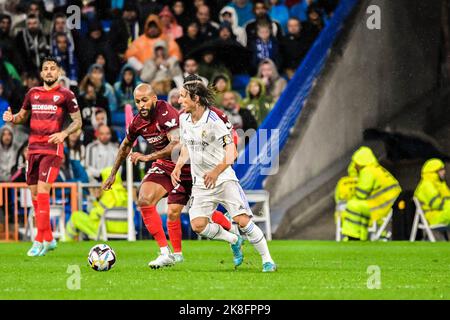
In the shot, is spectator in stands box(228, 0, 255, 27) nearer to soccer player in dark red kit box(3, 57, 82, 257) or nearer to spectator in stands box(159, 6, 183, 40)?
spectator in stands box(159, 6, 183, 40)

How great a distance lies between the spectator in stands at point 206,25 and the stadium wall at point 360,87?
2081mm

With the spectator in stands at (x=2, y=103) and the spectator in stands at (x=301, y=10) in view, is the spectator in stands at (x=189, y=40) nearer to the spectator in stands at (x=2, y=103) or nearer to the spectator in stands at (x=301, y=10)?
the spectator in stands at (x=301, y=10)

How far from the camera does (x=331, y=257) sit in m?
14.9

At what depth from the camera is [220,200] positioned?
11.6 m

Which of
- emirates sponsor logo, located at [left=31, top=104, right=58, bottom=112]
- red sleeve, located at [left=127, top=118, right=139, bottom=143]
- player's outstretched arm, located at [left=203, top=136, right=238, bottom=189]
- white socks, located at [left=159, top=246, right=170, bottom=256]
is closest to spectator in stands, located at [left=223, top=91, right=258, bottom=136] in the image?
emirates sponsor logo, located at [left=31, top=104, right=58, bottom=112]

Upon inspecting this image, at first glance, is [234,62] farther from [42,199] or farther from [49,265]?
[49,265]

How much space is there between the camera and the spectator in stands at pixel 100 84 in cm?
2116

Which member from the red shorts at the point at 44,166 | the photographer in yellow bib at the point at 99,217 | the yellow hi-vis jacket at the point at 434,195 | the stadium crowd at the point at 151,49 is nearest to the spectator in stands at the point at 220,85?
the stadium crowd at the point at 151,49

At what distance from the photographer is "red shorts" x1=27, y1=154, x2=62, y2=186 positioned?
14.8m

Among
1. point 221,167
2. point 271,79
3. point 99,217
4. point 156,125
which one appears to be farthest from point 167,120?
point 271,79

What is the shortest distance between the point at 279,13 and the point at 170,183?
8983mm

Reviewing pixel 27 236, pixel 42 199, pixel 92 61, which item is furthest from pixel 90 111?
pixel 42 199

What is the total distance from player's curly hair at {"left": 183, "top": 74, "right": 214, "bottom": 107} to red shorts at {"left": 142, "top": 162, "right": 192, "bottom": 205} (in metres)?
1.69
